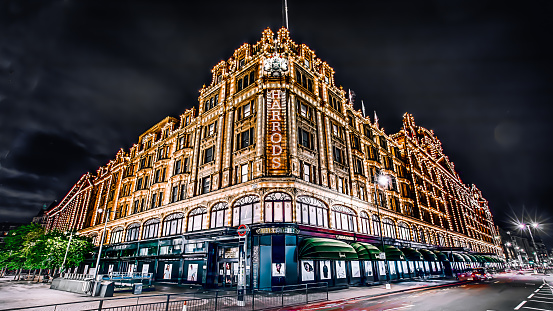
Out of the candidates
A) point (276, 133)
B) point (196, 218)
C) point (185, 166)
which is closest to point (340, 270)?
point (276, 133)

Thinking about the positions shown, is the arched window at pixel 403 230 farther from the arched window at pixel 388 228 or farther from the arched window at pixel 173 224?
the arched window at pixel 173 224

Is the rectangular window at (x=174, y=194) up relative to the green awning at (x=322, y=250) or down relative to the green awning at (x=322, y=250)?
up

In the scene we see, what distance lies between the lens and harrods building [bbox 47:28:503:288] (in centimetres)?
2531

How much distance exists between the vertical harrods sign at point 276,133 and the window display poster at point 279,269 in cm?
859

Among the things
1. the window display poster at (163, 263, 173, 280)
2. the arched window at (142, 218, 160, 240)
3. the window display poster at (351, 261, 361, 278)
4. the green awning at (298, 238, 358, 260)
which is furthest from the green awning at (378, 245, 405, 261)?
the arched window at (142, 218, 160, 240)

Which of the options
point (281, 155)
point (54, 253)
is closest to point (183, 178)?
point (281, 155)

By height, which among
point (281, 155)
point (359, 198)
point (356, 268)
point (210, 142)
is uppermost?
point (210, 142)

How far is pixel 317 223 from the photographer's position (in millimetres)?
26984

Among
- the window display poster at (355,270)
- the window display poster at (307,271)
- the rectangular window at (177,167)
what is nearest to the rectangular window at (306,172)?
the window display poster at (307,271)

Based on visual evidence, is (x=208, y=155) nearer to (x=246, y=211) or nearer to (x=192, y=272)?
(x=246, y=211)

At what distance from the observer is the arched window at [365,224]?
33.0 meters

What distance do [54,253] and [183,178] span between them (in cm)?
2279

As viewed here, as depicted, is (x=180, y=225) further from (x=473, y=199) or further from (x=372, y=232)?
(x=473, y=199)

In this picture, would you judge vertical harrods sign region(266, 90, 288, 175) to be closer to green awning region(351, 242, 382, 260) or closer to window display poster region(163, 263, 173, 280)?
green awning region(351, 242, 382, 260)
